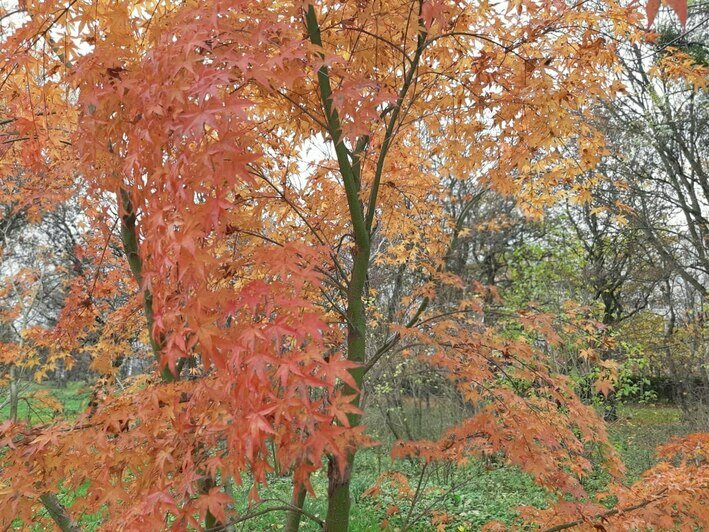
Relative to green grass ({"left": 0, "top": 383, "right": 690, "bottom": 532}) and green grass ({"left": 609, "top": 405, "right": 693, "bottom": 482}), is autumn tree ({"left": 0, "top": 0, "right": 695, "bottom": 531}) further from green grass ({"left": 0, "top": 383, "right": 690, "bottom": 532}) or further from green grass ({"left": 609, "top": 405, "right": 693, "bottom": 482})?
green grass ({"left": 609, "top": 405, "right": 693, "bottom": 482})

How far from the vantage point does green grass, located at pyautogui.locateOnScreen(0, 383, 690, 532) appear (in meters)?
5.07

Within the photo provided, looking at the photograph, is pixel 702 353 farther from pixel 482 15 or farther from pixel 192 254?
pixel 192 254

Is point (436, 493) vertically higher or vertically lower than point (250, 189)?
lower

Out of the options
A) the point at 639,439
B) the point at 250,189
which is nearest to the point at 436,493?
the point at 639,439

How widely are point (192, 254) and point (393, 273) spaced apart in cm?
731

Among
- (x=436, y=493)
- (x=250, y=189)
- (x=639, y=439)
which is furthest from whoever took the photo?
(x=639, y=439)

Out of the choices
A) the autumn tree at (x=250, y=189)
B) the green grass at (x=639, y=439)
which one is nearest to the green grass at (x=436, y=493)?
the green grass at (x=639, y=439)

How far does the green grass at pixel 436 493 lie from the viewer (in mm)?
5074

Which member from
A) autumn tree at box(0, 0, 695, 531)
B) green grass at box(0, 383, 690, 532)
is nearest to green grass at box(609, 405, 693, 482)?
green grass at box(0, 383, 690, 532)

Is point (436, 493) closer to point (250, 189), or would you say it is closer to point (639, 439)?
point (639, 439)

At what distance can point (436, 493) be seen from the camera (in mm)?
6113

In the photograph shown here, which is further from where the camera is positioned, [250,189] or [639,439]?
[639,439]

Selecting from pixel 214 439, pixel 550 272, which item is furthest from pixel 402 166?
pixel 550 272

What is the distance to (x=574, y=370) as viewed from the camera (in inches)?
276
